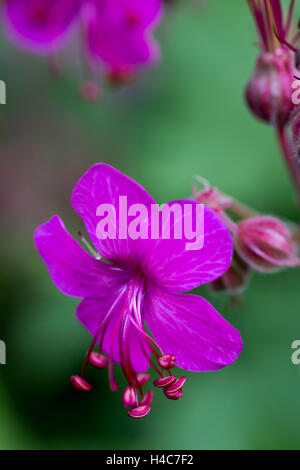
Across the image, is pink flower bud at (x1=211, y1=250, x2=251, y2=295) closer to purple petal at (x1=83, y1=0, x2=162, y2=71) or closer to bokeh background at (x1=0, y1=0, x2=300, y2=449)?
bokeh background at (x1=0, y1=0, x2=300, y2=449)

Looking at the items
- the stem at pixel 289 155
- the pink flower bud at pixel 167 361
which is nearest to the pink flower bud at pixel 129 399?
the pink flower bud at pixel 167 361

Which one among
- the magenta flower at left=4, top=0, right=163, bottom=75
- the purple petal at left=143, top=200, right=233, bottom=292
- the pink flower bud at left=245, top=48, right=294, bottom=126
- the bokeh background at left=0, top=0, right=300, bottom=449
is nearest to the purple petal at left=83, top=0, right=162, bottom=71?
the magenta flower at left=4, top=0, right=163, bottom=75

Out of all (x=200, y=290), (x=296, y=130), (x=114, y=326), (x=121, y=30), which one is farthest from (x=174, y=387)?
(x=121, y=30)

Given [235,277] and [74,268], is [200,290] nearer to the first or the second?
[235,277]

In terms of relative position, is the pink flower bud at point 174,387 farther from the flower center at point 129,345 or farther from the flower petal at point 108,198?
the flower petal at point 108,198

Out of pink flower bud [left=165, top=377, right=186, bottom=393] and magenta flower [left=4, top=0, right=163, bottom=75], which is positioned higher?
magenta flower [left=4, top=0, right=163, bottom=75]
